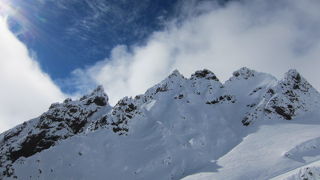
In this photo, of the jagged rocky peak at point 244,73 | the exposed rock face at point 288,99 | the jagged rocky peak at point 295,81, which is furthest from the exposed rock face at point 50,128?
the jagged rocky peak at point 295,81

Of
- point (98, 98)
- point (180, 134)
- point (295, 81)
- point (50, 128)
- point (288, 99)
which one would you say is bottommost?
point (180, 134)

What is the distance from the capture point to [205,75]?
105938 millimetres

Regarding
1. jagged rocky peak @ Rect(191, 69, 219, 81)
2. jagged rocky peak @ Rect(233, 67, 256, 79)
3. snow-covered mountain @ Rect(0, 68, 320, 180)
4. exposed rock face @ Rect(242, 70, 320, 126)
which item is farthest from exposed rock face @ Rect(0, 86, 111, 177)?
exposed rock face @ Rect(242, 70, 320, 126)

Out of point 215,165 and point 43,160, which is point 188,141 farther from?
point 43,160

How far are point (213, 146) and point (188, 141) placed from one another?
15.7ft

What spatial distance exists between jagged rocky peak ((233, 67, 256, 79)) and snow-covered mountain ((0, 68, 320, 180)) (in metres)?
0.25

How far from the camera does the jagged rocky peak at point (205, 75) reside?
105188mm

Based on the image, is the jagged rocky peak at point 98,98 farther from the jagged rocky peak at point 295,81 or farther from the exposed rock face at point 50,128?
the jagged rocky peak at point 295,81

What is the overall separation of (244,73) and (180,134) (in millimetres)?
31845

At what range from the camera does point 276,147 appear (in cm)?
7325

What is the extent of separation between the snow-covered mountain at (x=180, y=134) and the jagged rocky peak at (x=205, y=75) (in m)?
0.25

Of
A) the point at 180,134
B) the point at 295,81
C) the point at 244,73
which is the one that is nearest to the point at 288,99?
the point at 295,81

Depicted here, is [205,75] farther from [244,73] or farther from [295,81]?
[295,81]

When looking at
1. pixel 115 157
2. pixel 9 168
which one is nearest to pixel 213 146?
pixel 115 157
